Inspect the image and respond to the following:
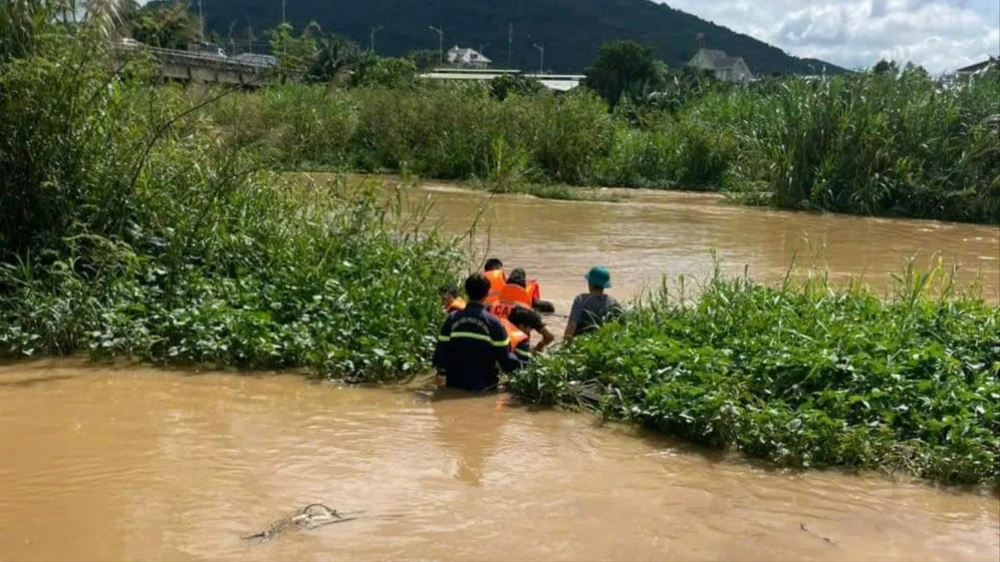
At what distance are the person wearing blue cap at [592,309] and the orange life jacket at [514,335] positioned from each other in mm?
356

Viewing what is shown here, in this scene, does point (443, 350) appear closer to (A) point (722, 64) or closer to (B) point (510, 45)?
(A) point (722, 64)

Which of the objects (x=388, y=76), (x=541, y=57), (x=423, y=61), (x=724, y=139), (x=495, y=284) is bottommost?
(x=495, y=284)

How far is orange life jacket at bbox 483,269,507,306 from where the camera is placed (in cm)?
941

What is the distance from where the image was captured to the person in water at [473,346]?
7.71 metres

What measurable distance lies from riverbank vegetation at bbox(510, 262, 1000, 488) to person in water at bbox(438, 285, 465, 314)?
1266 mm

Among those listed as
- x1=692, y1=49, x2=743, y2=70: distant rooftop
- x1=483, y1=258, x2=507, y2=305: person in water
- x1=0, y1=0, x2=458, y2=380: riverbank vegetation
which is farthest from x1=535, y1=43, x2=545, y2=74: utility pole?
x1=483, y1=258, x2=507, y2=305: person in water

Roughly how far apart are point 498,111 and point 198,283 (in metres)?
20.2

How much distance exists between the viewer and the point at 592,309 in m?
8.73

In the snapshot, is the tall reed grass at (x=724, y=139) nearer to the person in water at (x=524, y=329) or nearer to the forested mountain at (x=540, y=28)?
the person in water at (x=524, y=329)

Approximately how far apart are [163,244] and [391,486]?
4.67 meters

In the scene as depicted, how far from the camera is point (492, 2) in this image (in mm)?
182375

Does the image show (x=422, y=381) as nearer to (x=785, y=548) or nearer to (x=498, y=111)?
(x=785, y=548)

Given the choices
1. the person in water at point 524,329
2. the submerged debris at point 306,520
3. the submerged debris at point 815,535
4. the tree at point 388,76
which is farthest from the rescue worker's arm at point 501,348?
the tree at point 388,76

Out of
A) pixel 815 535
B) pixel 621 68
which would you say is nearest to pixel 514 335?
pixel 815 535
